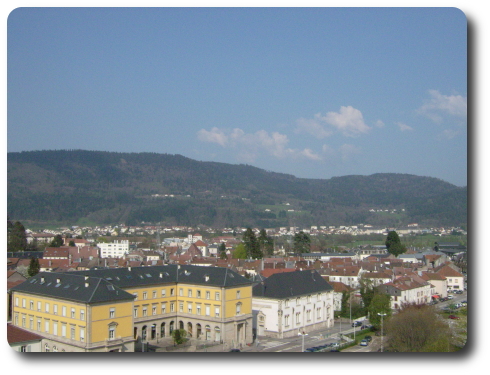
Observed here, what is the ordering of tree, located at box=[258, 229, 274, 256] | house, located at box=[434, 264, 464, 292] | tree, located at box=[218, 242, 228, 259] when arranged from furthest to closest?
tree, located at box=[258, 229, 274, 256]
tree, located at box=[218, 242, 228, 259]
house, located at box=[434, 264, 464, 292]

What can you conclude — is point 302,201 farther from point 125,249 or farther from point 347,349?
point 347,349

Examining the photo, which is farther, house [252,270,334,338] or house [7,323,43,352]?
house [252,270,334,338]

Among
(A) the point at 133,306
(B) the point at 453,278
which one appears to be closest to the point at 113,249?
(B) the point at 453,278

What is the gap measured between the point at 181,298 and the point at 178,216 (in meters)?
95.9

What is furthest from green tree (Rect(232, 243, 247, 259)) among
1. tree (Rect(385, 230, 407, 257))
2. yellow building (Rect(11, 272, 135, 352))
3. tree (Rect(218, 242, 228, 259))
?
yellow building (Rect(11, 272, 135, 352))

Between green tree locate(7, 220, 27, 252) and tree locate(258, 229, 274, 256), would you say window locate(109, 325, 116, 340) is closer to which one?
tree locate(258, 229, 274, 256)

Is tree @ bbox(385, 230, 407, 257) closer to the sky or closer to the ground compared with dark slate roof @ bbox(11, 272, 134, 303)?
closer to the ground

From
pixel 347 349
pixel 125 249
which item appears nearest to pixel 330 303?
pixel 347 349

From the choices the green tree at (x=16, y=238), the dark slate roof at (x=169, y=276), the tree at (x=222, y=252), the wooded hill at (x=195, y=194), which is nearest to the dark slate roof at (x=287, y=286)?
the dark slate roof at (x=169, y=276)

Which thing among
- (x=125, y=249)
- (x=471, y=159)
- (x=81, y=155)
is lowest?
(x=125, y=249)

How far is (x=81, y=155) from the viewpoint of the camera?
14100 centimetres

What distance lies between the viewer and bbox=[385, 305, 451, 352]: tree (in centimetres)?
1483

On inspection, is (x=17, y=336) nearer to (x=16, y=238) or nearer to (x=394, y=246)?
(x=16, y=238)

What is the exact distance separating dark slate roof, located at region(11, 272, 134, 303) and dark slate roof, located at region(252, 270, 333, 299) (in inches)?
300
